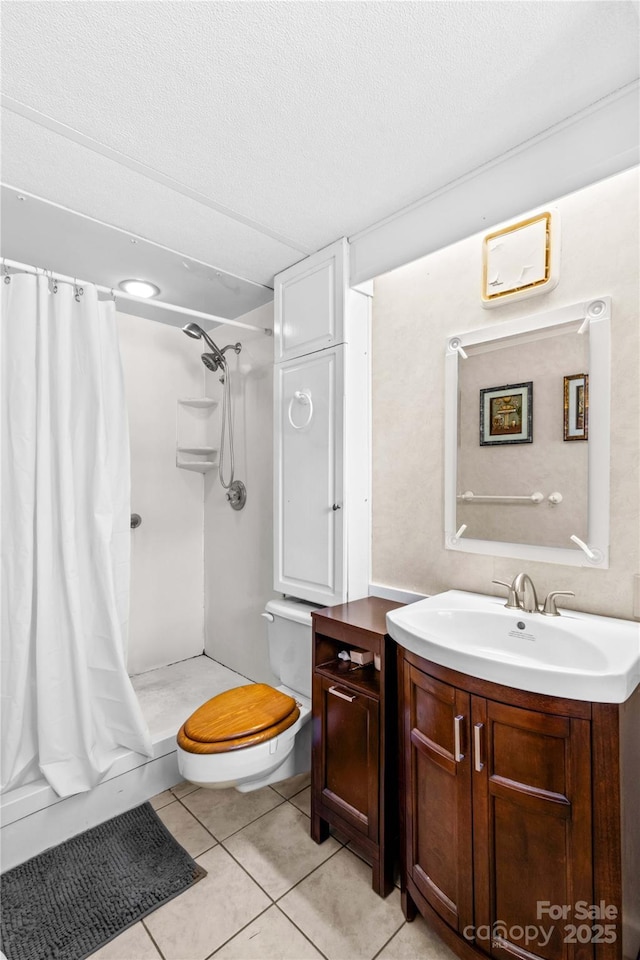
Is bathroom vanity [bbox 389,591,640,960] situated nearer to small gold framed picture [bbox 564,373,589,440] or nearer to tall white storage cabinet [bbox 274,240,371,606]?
small gold framed picture [bbox 564,373,589,440]

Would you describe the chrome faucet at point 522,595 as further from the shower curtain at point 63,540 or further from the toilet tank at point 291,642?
the shower curtain at point 63,540

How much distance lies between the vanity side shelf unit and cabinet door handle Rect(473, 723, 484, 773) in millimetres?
359

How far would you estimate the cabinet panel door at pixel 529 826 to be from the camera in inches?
37.8

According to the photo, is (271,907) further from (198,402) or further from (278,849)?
(198,402)

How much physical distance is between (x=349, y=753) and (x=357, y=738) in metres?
0.08

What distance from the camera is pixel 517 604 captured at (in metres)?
1.38

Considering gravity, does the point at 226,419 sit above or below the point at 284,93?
below

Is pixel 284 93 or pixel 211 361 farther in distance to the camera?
pixel 211 361

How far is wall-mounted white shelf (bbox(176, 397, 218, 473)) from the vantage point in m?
2.84

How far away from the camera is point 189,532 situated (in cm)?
298

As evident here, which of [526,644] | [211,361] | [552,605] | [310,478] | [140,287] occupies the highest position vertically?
[140,287]

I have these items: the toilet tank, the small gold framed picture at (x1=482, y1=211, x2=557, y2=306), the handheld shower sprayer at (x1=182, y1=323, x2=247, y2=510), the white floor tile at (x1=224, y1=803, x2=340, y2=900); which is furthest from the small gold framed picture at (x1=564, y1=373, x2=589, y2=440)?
the handheld shower sprayer at (x1=182, y1=323, x2=247, y2=510)

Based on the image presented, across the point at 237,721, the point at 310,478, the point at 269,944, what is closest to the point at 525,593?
the point at 310,478

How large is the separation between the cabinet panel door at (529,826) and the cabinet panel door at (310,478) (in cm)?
90
